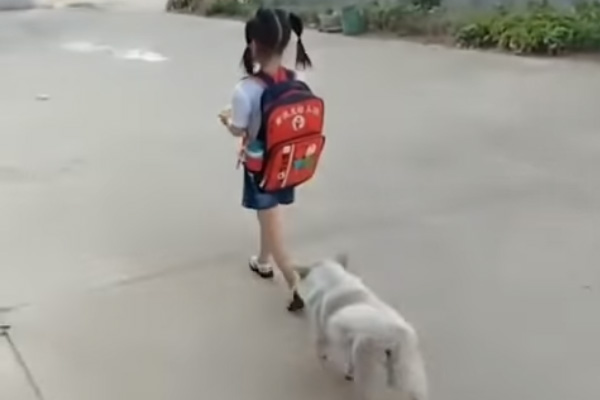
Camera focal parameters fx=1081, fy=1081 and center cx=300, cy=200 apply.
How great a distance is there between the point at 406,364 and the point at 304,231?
1.89 metres

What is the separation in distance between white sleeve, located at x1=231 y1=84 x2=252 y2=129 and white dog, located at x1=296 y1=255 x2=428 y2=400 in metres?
0.65

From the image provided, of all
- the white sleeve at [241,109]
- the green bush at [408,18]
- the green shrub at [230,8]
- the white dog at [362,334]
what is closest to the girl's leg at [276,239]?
the white sleeve at [241,109]

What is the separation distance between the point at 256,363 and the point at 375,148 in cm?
271

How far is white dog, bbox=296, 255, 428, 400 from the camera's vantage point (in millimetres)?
A: 2854

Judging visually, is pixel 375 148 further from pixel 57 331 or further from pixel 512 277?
pixel 57 331

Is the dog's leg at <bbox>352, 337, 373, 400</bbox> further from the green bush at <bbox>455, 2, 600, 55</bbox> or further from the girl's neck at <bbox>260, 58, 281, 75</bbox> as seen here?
the green bush at <bbox>455, 2, 600, 55</bbox>

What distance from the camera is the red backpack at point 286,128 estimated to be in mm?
3564

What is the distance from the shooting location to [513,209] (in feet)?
16.0

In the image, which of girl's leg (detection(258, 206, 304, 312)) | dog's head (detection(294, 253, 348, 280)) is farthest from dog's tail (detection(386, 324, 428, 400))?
girl's leg (detection(258, 206, 304, 312))

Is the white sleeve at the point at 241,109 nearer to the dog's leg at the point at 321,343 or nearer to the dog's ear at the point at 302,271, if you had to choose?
the dog's ear at the point at 302,271

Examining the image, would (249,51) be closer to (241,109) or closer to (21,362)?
(241,109)

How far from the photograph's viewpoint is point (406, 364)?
2854 millimetres

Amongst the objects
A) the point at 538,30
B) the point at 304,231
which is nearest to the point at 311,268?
the point at 304,231

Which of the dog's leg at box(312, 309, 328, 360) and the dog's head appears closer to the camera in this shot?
the dog's leg at box(312, 309, 328, 360)
